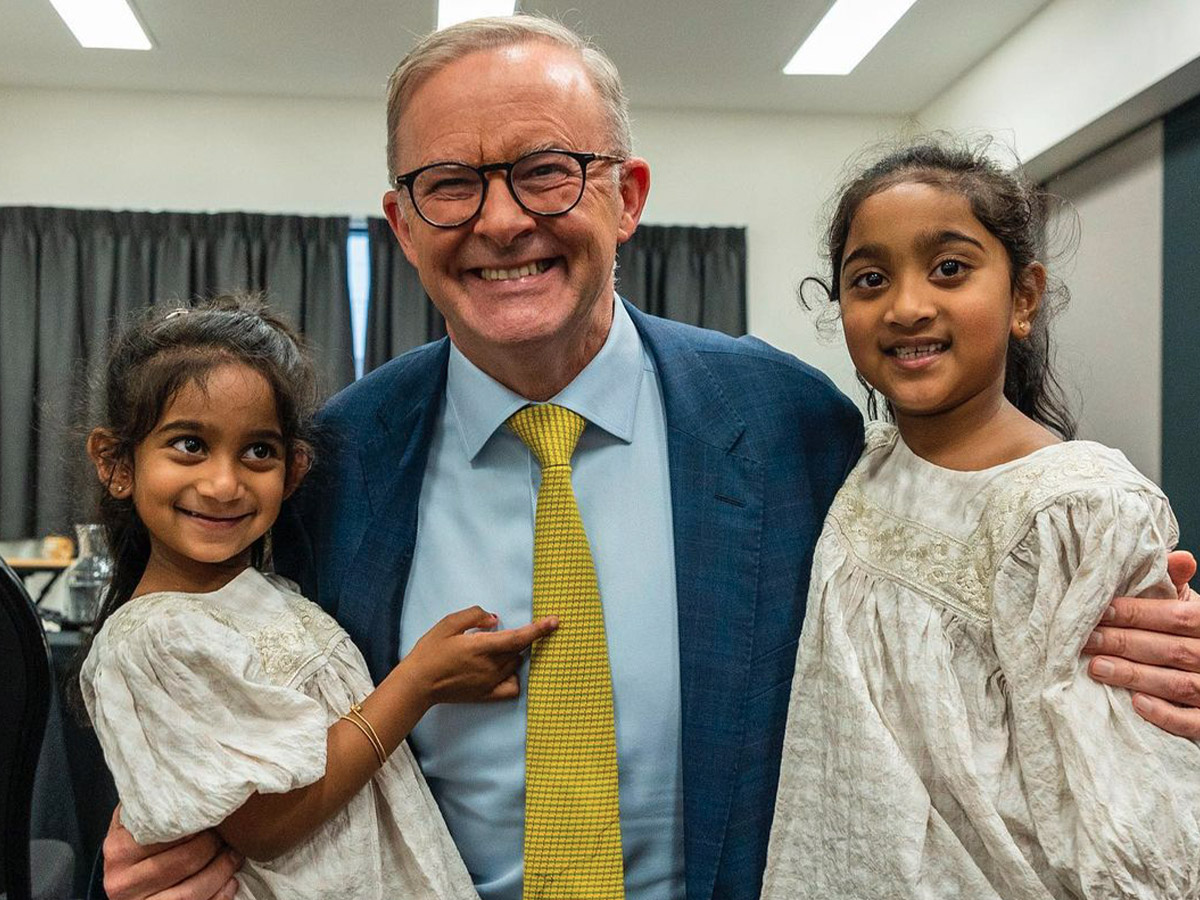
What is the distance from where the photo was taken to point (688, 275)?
638 centimetres

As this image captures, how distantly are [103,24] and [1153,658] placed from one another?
549 centimetres

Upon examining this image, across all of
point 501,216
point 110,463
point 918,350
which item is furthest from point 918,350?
point 110,463

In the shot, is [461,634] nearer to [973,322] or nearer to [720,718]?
[720,718]

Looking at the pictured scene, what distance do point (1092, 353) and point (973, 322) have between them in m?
4.23

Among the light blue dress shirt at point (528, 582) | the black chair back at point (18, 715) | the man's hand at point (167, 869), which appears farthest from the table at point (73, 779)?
the light blue dress shirt at point (528, 582)

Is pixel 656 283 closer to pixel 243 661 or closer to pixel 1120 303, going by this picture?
pixel 1120 303

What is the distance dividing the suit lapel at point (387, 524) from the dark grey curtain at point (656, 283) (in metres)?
4.79

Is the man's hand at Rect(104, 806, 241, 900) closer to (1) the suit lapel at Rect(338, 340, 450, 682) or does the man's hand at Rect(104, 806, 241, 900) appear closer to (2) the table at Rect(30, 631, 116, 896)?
(1) the suit lapel at Rect(338, 340, 450, 682)

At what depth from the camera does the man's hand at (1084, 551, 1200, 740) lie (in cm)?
111

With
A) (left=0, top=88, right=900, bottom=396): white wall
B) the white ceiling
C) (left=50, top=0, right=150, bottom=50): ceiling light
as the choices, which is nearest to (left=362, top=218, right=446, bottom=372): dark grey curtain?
(left=0, top=88, right=900, bottom=396): white wall

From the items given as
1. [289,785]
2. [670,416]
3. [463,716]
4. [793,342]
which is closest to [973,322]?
[670,416]

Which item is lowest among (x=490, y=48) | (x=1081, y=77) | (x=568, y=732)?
(x=568, y=732)

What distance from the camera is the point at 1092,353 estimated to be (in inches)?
199

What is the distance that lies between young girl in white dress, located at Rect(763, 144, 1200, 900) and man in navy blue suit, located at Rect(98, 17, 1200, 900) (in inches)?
2.6
